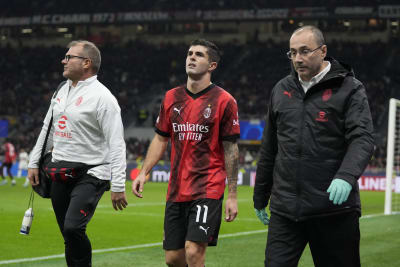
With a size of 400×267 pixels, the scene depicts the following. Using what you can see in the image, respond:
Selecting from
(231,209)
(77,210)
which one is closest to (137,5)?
(77,210)

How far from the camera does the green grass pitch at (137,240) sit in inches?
394

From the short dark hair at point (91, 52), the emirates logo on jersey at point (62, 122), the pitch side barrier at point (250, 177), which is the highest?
the short dark hair at point (91, 52)

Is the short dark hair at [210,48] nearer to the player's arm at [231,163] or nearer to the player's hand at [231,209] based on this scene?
the player's arm at [231,163]

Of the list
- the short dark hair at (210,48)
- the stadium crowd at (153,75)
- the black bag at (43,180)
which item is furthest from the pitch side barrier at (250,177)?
the short dark hair at (210,48)

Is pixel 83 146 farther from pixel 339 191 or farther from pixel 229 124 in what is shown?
pixel 339 191

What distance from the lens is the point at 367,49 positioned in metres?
49.9

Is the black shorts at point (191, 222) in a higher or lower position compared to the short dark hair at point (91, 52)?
lower

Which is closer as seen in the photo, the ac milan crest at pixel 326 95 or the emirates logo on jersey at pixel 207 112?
the ac milan crest at pixel 326 95

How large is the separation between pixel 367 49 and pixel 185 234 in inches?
1792

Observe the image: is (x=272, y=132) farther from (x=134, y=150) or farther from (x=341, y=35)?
(x=341, y=35)

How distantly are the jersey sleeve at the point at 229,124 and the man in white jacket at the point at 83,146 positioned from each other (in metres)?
0.91

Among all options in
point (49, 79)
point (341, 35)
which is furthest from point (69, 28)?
point (341, 35)

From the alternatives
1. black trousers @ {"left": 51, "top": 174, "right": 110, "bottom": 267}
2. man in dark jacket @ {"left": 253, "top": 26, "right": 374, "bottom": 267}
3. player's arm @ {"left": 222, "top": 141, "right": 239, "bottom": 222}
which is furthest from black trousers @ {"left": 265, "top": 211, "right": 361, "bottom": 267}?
black trousers @ {"left": 51, "top": 174, "right": 110, "bottom": 267}

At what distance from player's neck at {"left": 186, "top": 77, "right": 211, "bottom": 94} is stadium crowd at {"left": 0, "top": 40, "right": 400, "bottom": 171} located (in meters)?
35.0
